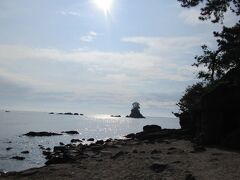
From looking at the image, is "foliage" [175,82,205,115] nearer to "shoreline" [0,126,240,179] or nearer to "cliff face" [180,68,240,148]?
"cliff face" [180,68,240,148]

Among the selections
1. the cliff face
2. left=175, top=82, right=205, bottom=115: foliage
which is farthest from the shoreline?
left=175, top=82, right=205, bottom=115: foliage

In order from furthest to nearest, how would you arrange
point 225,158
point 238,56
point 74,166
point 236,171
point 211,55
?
point 211,55, point 238,56, point 74,166, point 225,158, point 236,171

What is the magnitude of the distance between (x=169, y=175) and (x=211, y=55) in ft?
69.4

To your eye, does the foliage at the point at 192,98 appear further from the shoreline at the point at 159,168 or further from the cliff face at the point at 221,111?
the shoreline at the point at 159,168

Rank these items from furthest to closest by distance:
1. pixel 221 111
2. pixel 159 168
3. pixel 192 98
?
pixel 192 98 → pixel 221 111 → pixel 159 168

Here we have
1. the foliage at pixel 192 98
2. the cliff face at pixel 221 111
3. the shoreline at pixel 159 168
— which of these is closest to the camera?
the shoreline at pixel 159 168

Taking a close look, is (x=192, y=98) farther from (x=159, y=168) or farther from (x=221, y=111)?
(x=159, y=168)

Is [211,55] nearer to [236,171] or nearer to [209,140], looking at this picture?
[209,140]

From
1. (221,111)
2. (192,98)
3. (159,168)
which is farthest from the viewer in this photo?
(192,98)

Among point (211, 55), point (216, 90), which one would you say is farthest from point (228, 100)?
point (211, 55)

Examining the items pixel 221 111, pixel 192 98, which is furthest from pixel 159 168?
pixel 192 98

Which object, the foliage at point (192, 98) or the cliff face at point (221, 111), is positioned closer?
the cliff face at point (221, 111)

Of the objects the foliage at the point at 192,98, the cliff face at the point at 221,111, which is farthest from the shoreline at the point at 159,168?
the foliage at the point at 192,98

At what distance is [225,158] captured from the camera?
26.7 metres
